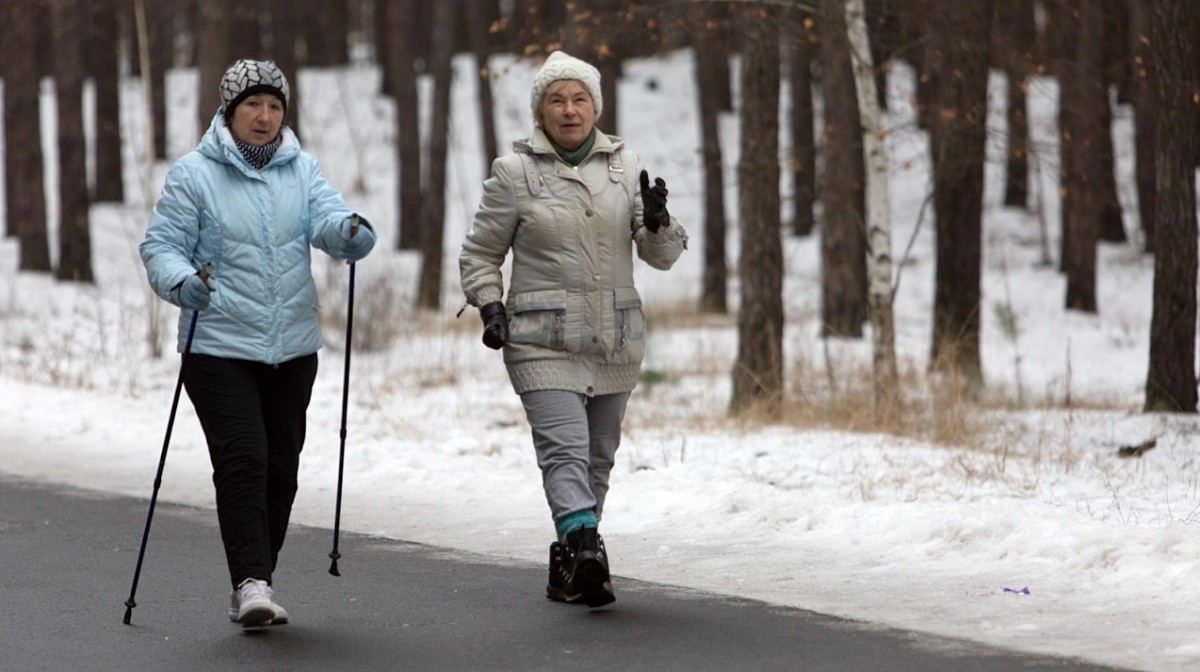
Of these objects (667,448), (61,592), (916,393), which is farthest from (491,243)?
(916,393)

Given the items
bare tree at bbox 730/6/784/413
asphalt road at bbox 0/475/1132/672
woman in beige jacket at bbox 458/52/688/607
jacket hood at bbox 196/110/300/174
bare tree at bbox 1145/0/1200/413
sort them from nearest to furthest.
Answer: asphalt road at bbox 0/475/1132/672
jacket hood at bbox 196/110/300/174
woman in beige jacket at bbox 458/52/688/607
bare tree at bbox 1145/0/1200/413
bare tree at bbox 730/6/784/413

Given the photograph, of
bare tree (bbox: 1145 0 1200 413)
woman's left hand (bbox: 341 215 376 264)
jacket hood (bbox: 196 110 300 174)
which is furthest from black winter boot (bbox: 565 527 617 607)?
bare tree (bbox: 1145 0 1200 413)

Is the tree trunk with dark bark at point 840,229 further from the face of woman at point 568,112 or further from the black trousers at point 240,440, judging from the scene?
the black trousers at point 240,440

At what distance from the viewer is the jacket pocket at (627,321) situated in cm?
621

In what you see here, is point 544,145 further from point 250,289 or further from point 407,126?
point 407,126

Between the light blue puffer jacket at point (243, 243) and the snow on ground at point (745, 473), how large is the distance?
155 centimetres

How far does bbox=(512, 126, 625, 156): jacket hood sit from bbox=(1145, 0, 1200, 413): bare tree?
765 cm

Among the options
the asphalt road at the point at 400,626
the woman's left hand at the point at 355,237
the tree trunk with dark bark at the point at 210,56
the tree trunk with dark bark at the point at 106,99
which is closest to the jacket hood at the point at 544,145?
the woman's left hand at the point at 355,237

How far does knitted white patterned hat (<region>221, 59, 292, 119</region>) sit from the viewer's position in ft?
19.0

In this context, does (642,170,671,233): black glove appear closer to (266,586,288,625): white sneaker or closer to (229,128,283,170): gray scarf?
(229,128,283,170): gray scarf

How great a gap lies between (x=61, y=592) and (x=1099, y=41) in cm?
2574

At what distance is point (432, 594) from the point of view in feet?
21.6

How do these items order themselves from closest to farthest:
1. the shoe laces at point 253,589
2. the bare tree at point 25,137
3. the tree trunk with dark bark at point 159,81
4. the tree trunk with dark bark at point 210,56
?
the shoe laces at point 253,589 < the tree trunk with dark bark at point 210,56 < the bare tree at point 25,137 < the tree trunk with dark bark at point 159,81

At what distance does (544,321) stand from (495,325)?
9.0 inches
